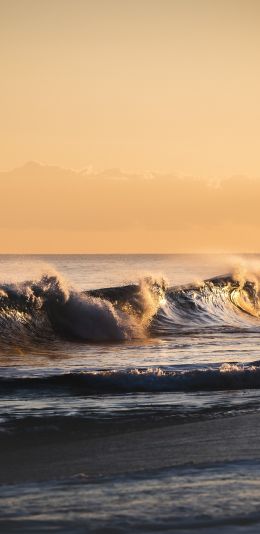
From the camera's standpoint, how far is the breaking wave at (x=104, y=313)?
2316 centimetres

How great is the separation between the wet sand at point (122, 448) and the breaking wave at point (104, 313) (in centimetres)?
1152

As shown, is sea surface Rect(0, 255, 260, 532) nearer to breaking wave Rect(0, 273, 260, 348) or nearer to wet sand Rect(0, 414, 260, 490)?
breaking wave Rect(0, 273, 260, 348)

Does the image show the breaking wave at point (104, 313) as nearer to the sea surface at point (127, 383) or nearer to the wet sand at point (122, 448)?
the sea surface at point (127, 383)

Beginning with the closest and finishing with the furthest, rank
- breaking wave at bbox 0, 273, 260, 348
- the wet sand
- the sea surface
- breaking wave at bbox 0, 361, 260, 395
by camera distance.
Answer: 1. the sea surface
2. the wet sand
3. breaking wave at bbox 0, 361, 260, 395
4. breaking wave at bbox 0, 273, 260, 348

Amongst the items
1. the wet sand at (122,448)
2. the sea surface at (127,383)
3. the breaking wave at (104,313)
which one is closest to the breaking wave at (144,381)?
the sea surface at (127,383)

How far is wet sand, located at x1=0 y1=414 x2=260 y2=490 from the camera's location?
789 cm

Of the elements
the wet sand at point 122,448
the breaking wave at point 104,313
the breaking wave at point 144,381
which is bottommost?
the wet sand at point 122,448

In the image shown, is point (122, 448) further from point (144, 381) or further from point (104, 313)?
point (104, 313)

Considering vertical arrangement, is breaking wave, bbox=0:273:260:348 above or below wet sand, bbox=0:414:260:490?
above

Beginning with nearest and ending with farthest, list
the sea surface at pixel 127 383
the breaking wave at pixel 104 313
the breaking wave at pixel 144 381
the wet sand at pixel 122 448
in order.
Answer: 1. the sea surface at pixel 127 383
2. the wet sand at pixel 122 448
3. the breaking wave at pixel 144 381
4. the breaking wave at pixel 104 313

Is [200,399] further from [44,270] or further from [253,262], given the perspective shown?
[253,262]

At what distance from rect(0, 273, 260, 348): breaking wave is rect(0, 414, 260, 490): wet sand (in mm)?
11517

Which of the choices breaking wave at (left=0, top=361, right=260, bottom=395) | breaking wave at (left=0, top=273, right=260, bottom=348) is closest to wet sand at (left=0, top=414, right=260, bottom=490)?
breaking wave at (left=0, top=361, right=260, bottom=395)

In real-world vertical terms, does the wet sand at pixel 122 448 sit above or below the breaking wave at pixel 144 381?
below
